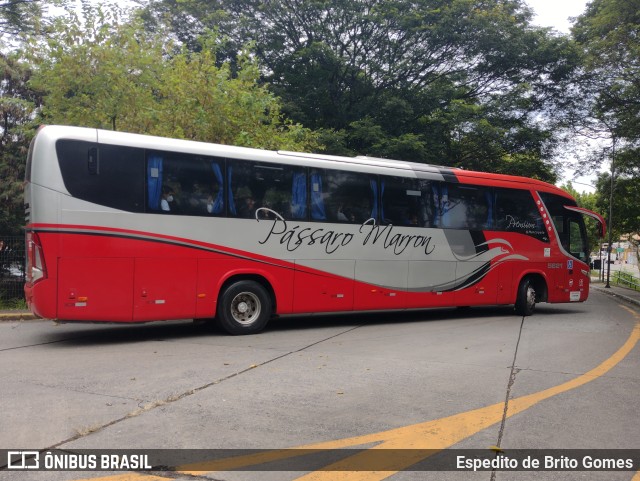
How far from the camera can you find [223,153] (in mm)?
10023

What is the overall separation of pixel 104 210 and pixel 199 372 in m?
3.41

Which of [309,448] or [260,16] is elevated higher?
[260,16]

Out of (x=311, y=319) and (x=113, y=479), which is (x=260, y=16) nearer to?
(x=311, y=319)

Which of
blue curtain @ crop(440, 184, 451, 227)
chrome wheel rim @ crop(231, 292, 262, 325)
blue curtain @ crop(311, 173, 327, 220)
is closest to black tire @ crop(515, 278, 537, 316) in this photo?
blue curtain @ crop(440, 184, 451, 227)

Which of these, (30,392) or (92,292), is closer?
(30,392)

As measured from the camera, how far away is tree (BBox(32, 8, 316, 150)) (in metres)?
14.5

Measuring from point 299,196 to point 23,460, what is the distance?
7414 mm

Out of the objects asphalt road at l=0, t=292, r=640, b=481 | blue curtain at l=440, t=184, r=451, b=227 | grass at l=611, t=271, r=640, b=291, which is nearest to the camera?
asphalt road at l=0, t=292, r=640, b=481

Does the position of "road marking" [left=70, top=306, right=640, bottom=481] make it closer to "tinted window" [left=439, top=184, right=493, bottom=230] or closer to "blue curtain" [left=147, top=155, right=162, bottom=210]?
"blue curtain" [left=147, top=155, right=162, bottom=210]

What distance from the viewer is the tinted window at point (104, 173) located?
862cm

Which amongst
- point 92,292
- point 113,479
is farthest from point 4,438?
point 92,292

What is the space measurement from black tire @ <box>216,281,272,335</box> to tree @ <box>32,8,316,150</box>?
549 cm

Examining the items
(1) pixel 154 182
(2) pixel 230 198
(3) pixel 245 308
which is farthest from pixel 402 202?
(1) pixel 154 182

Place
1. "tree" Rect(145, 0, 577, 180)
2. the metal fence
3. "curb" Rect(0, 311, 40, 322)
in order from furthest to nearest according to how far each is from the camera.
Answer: "tree" Rect(145, 0, 577, 180)
the metal fence
"curb" Rect(0, 311, 40, 322)
